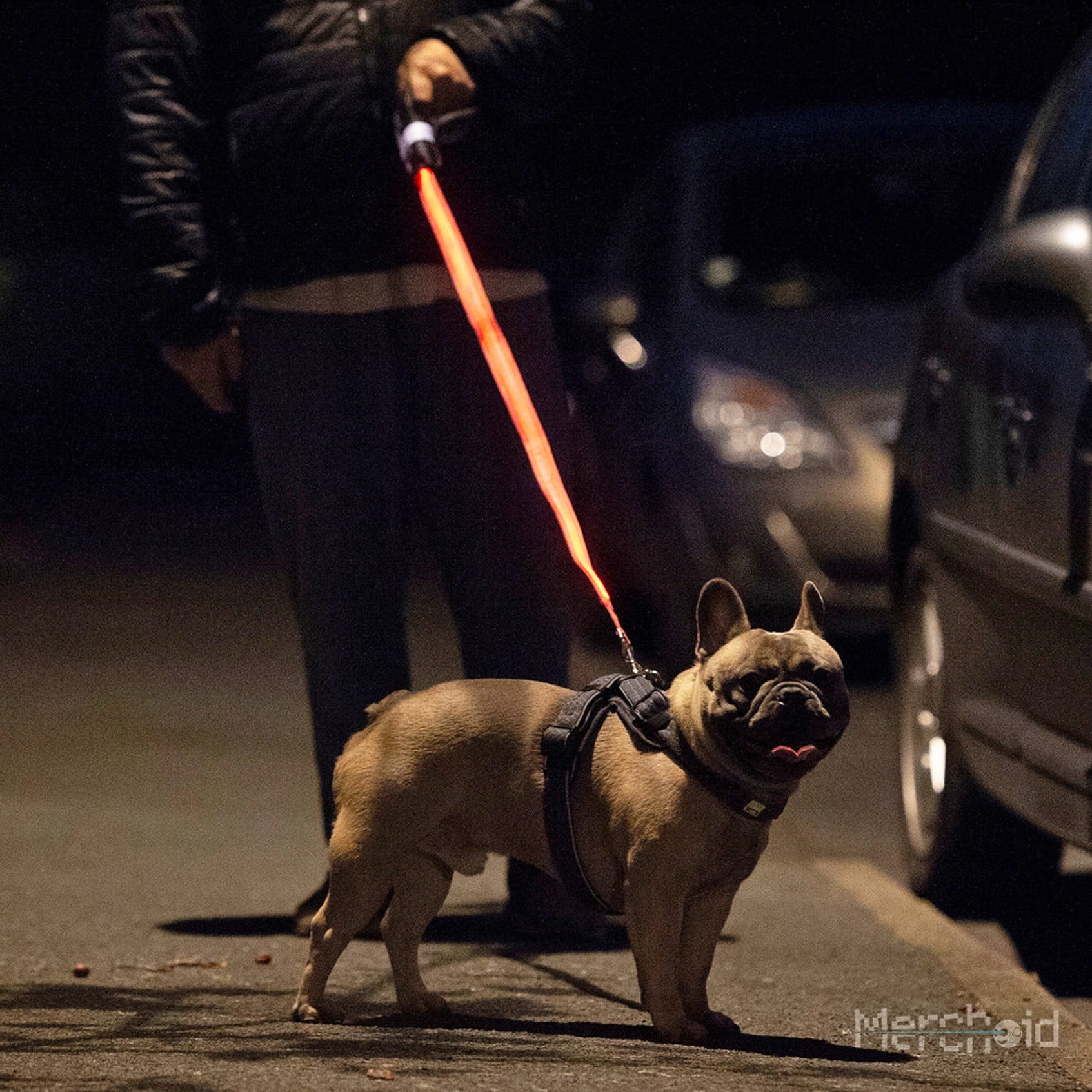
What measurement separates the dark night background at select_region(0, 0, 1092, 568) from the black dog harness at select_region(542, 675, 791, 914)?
13.0 metres

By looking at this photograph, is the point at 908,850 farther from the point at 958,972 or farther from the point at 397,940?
the point at 397,940

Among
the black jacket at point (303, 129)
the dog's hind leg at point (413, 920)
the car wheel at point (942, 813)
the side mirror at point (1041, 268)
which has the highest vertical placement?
the black jacket at point (303, 129)

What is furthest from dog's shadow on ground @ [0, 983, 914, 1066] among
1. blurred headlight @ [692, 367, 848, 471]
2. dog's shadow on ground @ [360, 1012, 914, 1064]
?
blurred headlight @ [692, 367, 848, 471]

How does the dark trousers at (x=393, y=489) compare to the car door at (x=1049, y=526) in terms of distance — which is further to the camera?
the dark trousers at (x=393, y=489)

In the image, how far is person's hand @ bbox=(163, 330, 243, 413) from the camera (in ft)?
16.7

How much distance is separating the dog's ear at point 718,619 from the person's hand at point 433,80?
1349 millimetres

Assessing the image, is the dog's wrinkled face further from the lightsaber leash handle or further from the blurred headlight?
the blurred headlight

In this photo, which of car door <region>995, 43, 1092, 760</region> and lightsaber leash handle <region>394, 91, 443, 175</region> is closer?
lightsaber leash handle <region>394, 91, 443, 175</region>

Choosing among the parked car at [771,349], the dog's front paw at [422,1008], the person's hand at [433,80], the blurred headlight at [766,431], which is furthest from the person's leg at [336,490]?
the blurred headlight at [766,431]

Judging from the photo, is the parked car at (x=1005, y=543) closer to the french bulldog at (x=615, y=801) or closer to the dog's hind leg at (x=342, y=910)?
the french bulldog at (x=615, y=801)

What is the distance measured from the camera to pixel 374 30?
192 inches

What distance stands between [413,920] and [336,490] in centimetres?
120

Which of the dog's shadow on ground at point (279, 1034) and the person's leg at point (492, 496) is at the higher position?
the person's leg at point (492, 496)

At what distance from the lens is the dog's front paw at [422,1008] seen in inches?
162
